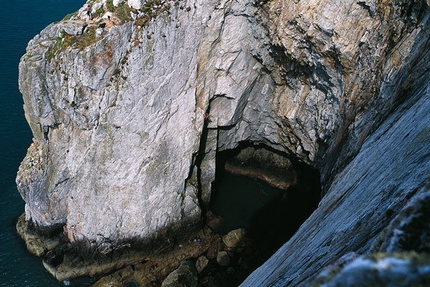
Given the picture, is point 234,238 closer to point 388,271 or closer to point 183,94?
point 183,94

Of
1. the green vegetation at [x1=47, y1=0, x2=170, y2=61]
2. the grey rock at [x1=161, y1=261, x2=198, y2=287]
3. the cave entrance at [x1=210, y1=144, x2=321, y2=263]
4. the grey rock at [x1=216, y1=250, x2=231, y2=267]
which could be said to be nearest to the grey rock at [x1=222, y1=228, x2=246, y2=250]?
the grey rock at [x1=216, y1=250, x2=231, y2=267]

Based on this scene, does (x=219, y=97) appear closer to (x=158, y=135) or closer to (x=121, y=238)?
(x=158, y=135)

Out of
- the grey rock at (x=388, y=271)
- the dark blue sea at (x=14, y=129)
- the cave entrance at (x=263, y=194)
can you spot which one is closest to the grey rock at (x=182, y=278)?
the cave entrance at (x=263, y=194)

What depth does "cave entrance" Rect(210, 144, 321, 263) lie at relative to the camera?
1093 inches

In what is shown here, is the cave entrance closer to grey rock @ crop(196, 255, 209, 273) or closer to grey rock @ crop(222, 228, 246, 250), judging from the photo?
grey rock @ crop(222, 228, 246, 250)

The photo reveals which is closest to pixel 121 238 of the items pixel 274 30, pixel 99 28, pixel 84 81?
pixel 84 81

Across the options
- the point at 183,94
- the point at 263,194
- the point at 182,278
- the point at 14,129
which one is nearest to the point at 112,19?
the point at 183,94

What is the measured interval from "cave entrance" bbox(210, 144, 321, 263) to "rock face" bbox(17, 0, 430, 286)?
3315 millimetres

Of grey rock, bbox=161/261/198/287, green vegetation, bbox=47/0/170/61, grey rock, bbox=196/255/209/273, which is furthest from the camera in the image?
grey rock, bbox=196/255/209/273

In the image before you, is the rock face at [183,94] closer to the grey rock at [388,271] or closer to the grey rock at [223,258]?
the grey rock at [223,258]

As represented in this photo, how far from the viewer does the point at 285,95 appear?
2523 cm

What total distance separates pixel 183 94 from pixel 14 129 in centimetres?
1959

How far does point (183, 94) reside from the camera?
22281mm

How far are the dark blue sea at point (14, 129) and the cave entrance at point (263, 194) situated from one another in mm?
14361
